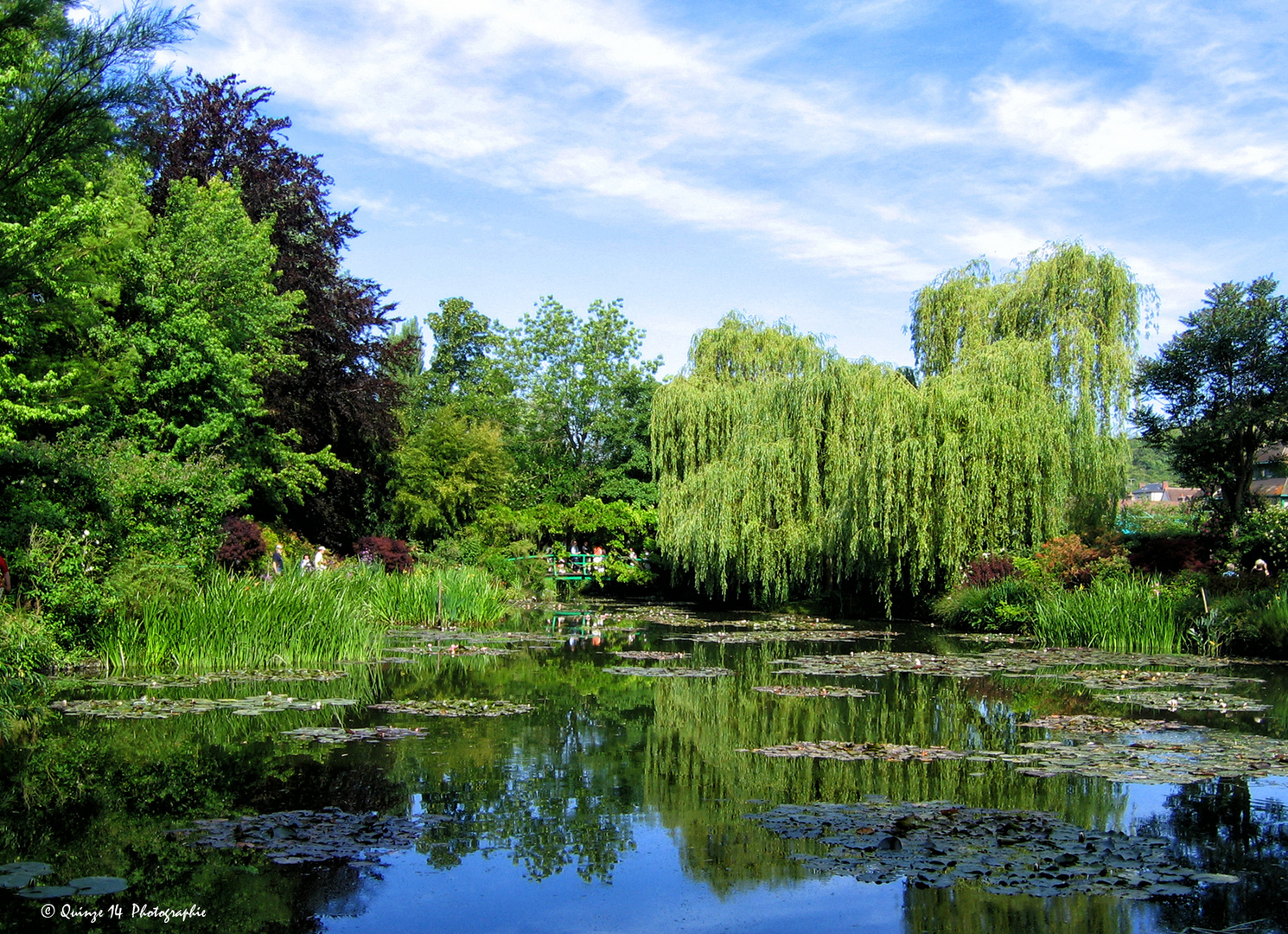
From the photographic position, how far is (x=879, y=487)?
19.6 m

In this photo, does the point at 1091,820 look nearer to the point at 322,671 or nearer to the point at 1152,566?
the point at 322,671

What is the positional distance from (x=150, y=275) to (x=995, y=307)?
18118 millimetres

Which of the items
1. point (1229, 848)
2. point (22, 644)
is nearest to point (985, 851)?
point (1229, 848)

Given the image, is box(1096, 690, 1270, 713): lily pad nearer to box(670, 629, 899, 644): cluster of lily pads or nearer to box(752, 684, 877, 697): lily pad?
box(752, 684, 877, 697): lily pad

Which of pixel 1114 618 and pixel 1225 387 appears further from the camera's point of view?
pixel 1225 387

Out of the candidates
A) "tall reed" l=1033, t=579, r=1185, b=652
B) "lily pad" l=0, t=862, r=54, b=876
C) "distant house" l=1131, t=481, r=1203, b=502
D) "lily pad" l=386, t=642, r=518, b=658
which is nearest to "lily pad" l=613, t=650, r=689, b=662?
"lily pad" l=386, t=642, r=518, b=658

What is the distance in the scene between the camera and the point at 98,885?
4750 mm

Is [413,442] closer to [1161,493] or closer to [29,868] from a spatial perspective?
[29,868]

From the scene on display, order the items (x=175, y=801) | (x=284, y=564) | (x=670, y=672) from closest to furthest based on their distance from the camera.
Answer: (x=175, y=801) < (x=670, y=672) < (x=284, y=564)

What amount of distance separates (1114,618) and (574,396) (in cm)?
2684

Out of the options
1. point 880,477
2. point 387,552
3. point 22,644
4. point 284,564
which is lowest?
point 22,644

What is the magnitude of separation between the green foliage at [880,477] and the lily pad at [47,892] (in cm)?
1648

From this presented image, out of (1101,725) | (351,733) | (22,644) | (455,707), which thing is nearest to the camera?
(351,733)

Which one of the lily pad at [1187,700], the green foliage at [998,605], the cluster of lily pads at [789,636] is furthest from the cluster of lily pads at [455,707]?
the green foliage at [998,605]
